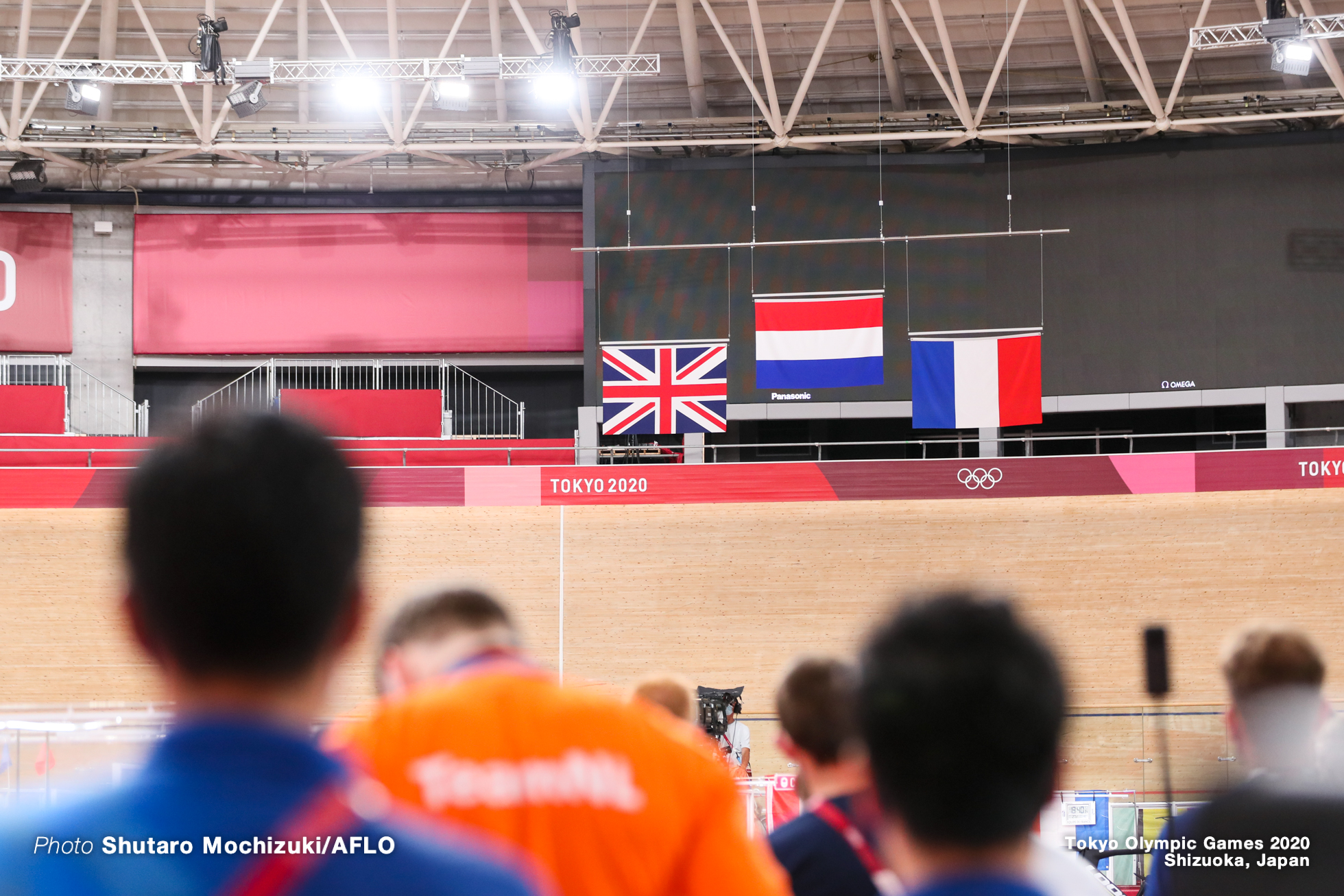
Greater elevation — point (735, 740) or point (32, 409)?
point (32, 409)

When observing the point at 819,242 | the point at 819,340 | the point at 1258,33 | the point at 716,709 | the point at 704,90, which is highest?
the point at 704,90

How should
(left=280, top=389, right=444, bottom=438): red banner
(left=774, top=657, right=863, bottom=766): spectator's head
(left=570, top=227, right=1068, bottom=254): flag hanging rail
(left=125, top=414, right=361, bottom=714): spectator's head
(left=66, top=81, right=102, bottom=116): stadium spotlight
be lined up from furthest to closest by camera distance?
(left=280, top=389, right=444, bottom=438): red banner
(left=570, top=227, right=1068, bottom=254): flag hanging rail
(left=66, top=81, right=102, bottom=116): stadium spotlight
(left=774, top=657, right=863, bottom=766): spectator's head
(left=125, top=414, right=361, bottom=714): spectator's head

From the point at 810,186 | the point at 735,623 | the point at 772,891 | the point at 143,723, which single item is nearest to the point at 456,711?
the point at 772,891

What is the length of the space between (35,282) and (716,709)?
1630cm

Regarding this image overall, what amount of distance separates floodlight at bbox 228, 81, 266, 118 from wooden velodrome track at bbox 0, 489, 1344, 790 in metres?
6.14

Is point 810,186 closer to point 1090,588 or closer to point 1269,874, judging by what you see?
point 1090,588

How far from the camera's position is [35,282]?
71.4 ft

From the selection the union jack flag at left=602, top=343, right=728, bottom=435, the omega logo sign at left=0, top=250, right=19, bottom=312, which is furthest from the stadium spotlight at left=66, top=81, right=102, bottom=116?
the union jack flag at left=602, top=343, right=728, bottom=435

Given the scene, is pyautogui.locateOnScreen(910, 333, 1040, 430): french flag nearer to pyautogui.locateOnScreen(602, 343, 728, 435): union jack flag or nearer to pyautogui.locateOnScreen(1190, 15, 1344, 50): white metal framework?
pyautogui.locateOnScreen(602, 343, 728, 435): union jack flag

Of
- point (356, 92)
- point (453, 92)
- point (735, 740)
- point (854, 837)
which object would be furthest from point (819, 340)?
point (854, 837)

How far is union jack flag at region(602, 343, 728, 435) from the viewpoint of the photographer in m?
17.5

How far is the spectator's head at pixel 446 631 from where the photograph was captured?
72.6 inches

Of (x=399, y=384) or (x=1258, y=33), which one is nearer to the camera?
(x=1258, y=33)

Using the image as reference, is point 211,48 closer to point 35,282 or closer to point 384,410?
point 384,410
